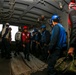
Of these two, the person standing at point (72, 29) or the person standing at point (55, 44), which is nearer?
the person standing at point (72, 29)

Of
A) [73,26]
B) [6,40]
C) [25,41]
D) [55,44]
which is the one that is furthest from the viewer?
[25,41]

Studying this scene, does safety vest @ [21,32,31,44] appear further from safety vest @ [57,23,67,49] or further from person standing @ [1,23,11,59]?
safety vest @ [57,23,67,49]

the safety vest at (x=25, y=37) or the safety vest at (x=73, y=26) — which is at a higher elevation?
the safety vest at (x=73, y=26)

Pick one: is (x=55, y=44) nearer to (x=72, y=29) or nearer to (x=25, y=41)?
(x=72, y=29)

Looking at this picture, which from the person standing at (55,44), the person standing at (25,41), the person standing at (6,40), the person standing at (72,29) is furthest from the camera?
the person standing at (25,41)

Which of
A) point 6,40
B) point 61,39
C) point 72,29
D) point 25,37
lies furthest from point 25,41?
point 72,29

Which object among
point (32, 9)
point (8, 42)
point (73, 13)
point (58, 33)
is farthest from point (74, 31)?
point (32, 9)

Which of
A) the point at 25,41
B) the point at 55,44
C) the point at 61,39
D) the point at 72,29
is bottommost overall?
the point at 25,41

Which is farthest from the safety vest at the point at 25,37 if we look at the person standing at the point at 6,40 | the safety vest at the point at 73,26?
the safety vest at the point at 73,26

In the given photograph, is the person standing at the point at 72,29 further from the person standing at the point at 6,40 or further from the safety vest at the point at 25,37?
the safety vest at the point at 25,37

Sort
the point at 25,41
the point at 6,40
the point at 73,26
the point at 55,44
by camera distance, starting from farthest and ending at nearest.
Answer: the point at 25,41
the point at 6,40
the point at 55,44
the point at 73,26

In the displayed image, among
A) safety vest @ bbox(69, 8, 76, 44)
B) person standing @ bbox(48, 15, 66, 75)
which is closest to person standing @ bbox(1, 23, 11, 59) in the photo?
person standing @ bbox(48, 15, 66, 75)

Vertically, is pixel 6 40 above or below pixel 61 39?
below

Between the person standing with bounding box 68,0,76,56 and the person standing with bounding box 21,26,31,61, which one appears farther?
the person standing with bounding box 21,26,31,61
